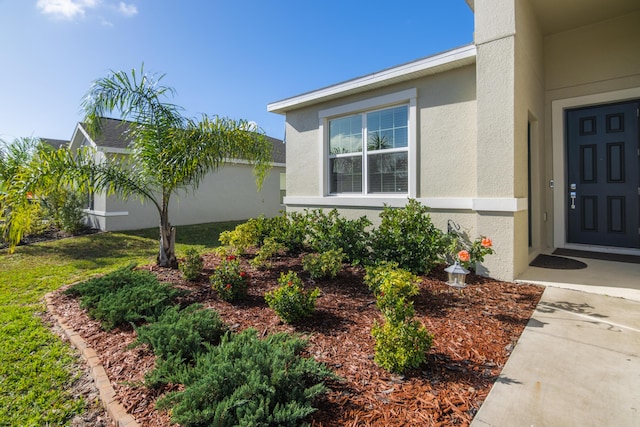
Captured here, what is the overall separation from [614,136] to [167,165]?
818 centimetres

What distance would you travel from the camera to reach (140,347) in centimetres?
292

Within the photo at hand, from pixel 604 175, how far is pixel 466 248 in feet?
11.5

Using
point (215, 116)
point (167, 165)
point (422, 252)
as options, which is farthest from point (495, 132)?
point (167, 165)

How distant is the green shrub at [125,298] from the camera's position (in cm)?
339

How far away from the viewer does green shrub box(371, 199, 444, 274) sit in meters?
4.64

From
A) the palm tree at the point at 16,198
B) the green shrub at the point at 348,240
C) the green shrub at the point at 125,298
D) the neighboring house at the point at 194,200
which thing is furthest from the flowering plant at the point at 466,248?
the neighboring house at the point at 194,200

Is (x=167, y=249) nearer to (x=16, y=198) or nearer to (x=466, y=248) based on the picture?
(x=16, y=198)

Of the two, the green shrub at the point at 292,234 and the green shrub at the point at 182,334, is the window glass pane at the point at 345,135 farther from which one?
the green shrub at the point at 182,334

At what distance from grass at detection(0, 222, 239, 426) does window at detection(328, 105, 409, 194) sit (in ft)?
14.8

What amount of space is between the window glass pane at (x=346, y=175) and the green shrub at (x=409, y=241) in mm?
1664

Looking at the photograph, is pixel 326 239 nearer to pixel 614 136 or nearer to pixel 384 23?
pixel 614 136

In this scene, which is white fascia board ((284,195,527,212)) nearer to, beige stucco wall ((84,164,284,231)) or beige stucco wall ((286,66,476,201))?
beige stucco wall ((286,66,476,201))

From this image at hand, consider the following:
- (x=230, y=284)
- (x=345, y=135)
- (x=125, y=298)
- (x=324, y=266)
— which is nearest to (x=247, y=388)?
(x=230, y=284)

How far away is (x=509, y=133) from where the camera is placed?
4426 mm
